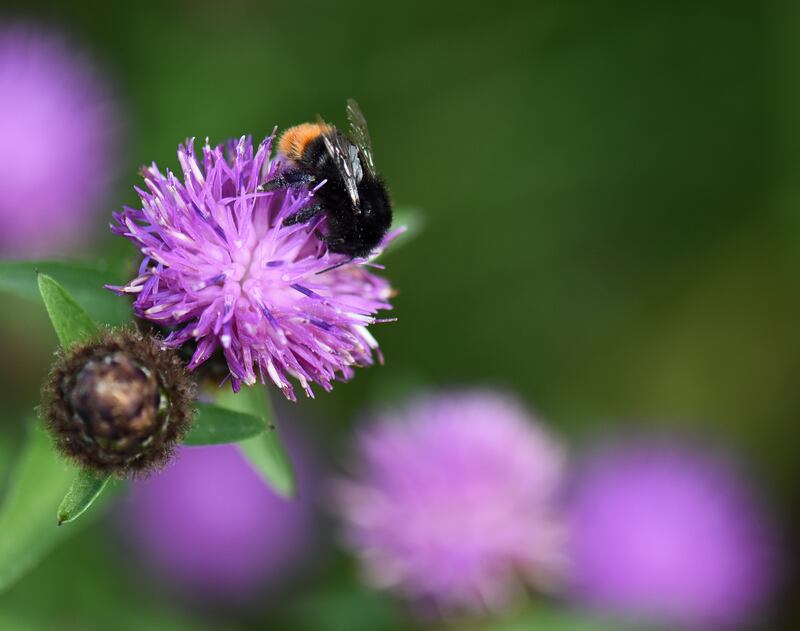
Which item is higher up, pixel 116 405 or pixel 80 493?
pixel 116 405

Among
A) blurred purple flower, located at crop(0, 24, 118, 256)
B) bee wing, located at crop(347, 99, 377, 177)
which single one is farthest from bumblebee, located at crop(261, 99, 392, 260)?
blurred purple flower, located at crop(0, 24, 118, 256)

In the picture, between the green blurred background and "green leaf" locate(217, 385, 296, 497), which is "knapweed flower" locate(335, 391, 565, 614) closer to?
the green blurred background

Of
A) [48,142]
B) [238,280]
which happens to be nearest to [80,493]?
[238,280]

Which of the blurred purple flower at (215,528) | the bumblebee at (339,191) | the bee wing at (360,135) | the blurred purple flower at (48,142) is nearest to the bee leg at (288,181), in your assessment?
the bumblebee at (339,191)

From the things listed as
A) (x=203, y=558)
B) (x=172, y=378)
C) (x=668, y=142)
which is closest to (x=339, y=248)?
(x=172, y=378)

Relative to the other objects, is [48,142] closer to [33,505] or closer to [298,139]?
[33,505]

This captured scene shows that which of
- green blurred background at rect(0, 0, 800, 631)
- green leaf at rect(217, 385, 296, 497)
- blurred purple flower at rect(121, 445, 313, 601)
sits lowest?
green leaf at rect(217, 385, 296, 497)
